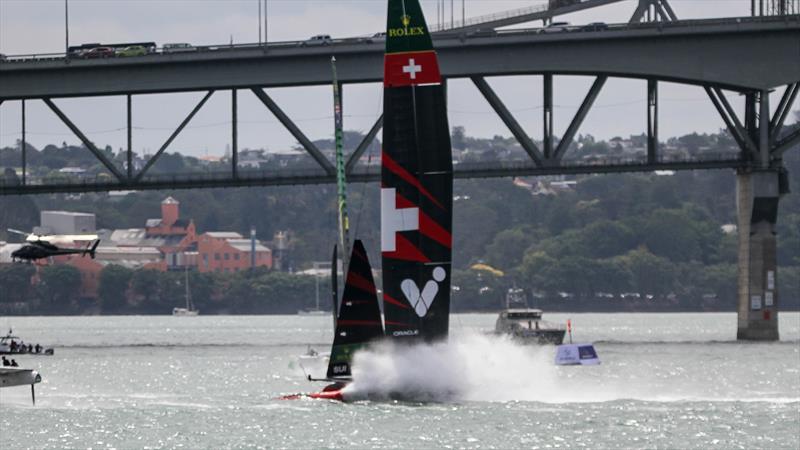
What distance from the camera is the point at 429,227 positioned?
71812mm

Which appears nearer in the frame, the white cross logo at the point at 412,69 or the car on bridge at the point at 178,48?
the white cross logo at the point at 412,69

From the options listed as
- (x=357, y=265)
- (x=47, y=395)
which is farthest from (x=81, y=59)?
(x=357, y=265)

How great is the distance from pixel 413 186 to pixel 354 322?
4.59 metres

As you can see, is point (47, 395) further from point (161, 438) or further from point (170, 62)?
point (170, 62)

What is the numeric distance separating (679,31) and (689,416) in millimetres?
47785

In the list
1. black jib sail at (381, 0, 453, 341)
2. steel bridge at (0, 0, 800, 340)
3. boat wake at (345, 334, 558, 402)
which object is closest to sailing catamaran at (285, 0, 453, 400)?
black jib sail at (381, 0, 453, 341)

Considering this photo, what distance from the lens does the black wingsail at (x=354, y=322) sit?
237 feet

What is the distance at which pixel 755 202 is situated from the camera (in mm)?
123562

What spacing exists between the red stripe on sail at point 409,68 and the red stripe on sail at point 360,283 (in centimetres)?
606

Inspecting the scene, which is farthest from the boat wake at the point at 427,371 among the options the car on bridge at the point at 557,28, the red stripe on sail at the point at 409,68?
the car on bridge at the point at 557,28

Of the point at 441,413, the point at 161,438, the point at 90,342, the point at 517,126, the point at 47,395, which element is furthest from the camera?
the point at 90,342

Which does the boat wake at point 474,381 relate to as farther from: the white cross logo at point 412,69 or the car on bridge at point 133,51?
the car on bridge at point 133,51

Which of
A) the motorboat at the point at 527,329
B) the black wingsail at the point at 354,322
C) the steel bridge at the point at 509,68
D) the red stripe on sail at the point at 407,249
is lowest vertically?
the motorboat at the point at 527,329

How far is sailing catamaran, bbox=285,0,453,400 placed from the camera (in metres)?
71.6
